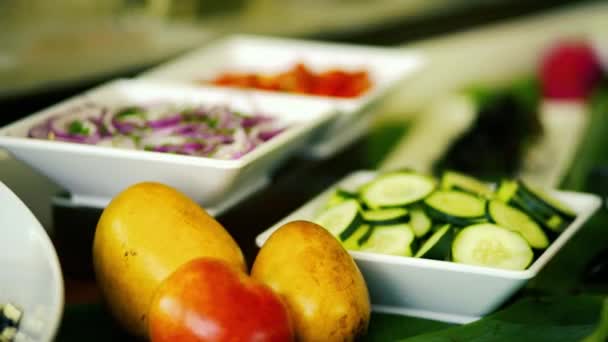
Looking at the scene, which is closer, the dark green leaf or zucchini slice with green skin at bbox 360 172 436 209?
the dark green leaf

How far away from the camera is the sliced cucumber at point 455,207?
124 centimetres

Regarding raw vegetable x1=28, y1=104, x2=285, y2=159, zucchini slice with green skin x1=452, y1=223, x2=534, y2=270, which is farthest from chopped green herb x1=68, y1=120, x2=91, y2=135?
zucchini slice with green skin x1=452, y1=223, x2=534, y2=270

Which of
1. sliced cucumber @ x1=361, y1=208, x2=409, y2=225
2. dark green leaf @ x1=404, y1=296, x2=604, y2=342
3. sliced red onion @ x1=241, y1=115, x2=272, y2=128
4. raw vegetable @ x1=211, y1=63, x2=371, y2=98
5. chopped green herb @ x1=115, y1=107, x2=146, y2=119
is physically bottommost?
dark green leaf @ x1=404, y1=296, x2=604, y2=342

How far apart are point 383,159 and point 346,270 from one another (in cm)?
110

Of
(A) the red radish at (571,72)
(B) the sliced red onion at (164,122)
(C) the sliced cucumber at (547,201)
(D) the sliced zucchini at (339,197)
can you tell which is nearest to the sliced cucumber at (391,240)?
(D) the sliced zucchini at (339,197)

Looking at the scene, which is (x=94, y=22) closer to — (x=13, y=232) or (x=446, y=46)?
(x=13, y=232)

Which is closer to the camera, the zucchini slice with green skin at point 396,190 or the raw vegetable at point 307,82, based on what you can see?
the zucchini slice with green skin at point 396,190

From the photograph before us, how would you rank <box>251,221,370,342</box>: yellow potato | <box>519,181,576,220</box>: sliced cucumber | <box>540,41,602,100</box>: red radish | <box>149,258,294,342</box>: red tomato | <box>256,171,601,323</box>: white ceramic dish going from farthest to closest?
1. <box>540,41,602,100</box>: red radish
2. <box>519,181,576,220</box>: sliced cucumber
3. <box>256,171,601,323</box>: white ceramic dish
4. <box>251,221,370,342</box>: yellow potato
5. <box>149,258,294,342</box>: red tomato

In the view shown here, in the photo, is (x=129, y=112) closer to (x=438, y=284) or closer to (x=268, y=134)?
(x=268, y=134)

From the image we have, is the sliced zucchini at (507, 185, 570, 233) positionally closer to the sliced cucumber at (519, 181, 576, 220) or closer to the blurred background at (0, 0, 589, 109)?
the sliced cucumber at (519, 181, 576, 220)

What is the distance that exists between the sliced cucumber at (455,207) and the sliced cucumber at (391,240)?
0.05m

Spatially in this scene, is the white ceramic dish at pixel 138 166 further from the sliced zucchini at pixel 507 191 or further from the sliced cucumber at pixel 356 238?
the sliced zucchini at pixel 507 191

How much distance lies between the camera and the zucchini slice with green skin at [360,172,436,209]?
1.30m

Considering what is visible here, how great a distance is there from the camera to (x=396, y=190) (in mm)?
1332
